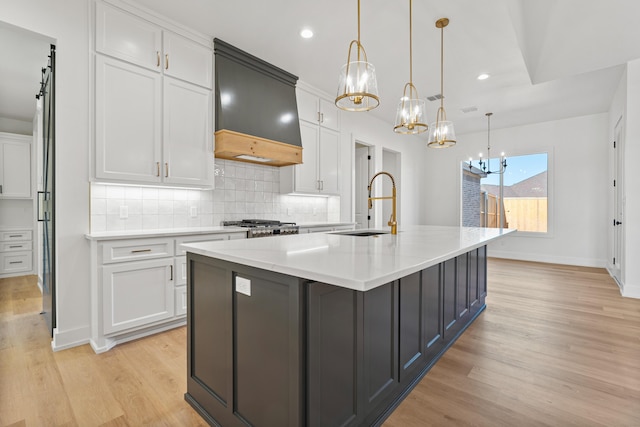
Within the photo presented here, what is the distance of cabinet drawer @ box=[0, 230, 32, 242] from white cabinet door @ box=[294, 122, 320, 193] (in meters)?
4.56

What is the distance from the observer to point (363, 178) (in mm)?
6184

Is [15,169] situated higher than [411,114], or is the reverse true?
[411,114]

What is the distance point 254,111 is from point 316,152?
1.28 m

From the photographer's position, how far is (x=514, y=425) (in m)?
1.56

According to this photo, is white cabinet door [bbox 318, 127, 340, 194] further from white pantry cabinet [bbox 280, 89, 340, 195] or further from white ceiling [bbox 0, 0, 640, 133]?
white ceiling [bbox 0, 0, 640, 133]

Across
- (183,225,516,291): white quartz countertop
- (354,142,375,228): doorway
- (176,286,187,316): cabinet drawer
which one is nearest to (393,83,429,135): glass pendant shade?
(183,225,516,291): white quartz countertop

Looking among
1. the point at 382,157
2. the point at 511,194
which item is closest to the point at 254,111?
the point at 382,157

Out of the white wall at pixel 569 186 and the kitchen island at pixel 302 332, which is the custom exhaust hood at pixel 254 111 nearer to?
the kitchen island at pixel 302 332

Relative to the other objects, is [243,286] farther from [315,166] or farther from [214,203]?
[315,166]

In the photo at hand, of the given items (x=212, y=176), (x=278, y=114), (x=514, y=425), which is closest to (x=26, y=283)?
(x=212, y=176)

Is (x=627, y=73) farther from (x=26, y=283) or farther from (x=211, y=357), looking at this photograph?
(x=26, y=283)

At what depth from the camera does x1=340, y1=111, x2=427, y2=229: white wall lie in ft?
17.5

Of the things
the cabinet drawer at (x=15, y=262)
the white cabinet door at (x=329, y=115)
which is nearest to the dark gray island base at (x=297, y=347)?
the white cabinet door at (x=329, y=115)

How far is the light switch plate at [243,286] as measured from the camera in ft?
4.44
